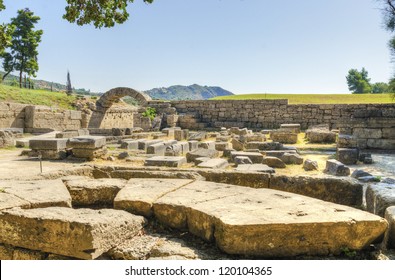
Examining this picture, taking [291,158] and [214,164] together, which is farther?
[291,158]

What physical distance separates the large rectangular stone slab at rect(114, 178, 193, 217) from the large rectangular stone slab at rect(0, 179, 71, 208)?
58cm

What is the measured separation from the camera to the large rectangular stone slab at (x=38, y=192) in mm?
3143

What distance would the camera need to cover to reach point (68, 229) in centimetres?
254

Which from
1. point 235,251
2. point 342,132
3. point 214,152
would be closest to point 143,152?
point 214,152

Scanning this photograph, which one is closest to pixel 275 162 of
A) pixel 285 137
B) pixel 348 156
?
pixel 348 156

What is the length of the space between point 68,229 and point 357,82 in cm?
7228

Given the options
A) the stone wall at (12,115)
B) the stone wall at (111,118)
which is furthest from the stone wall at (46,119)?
the stone wall at (111,118)

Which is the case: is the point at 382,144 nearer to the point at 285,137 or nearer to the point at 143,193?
the point at 285,137

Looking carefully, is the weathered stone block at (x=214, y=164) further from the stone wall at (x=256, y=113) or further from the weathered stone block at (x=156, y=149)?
the stone wall at (x=256, y=113)

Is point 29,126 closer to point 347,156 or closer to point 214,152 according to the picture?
point 214,152

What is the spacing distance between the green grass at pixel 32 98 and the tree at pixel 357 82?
59.0 meters

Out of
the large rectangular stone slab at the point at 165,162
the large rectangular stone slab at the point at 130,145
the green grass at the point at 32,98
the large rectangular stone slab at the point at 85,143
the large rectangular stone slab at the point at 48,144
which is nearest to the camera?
the large rectangular stone slab at the point at 165,162

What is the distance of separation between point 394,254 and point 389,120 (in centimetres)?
1025

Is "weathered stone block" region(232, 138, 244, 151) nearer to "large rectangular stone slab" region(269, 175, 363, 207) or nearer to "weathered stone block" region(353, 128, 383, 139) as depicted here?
"weathered stone block" region(353, 128, 383, 139)
